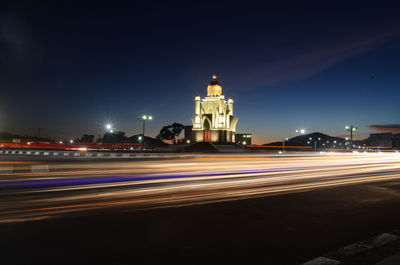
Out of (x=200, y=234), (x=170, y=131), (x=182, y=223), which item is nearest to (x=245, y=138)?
(x=170, y=131)

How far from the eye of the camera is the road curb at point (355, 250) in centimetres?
427

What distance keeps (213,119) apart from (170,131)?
29.1m

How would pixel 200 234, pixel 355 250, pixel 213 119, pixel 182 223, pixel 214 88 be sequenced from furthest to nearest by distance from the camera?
pixel 214 88, pixel 213 119, pixel 182 223, pixel 200 234, pixel 355 250

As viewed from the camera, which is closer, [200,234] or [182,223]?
[200,234]

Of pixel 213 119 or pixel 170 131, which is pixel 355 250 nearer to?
pixel 213 119

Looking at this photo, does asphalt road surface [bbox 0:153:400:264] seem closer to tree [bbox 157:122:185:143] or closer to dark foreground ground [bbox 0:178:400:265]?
dark foreground ground [bbox 0:178:400:265]

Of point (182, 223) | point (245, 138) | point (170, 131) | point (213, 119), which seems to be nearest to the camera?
point (182, 223)

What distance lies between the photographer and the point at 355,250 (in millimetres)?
4777

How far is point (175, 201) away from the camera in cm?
877

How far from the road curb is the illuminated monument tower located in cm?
7796

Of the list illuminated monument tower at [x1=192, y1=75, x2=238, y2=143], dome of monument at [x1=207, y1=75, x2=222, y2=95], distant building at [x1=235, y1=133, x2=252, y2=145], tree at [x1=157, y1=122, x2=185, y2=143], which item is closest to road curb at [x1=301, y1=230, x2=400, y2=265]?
illuminated monument tower at [x1=192, y1=75, x2=238, y2=143]

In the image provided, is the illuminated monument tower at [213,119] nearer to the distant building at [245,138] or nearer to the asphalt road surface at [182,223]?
the distant building at [245,138]

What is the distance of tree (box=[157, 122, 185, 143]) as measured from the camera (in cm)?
11044

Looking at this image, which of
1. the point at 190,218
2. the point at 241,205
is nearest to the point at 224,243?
the point at 190,218
